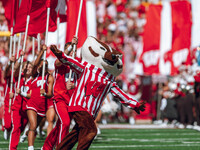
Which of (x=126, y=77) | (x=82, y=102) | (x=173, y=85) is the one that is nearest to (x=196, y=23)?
(x=173, y=85)

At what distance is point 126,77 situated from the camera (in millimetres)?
26016

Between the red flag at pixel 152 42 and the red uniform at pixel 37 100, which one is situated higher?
the red flag at pixel 152 42

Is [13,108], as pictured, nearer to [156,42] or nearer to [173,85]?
[173,85]

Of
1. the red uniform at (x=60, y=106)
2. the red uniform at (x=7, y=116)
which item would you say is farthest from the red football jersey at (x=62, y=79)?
the red uniform at (x=7, y=116)

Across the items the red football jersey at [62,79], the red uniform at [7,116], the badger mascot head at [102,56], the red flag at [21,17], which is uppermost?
the red flag at [21,17]

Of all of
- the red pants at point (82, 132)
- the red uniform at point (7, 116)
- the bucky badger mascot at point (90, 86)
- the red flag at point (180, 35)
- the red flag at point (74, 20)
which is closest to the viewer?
the red pants at point (82, 132)

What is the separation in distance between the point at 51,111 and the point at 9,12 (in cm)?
281

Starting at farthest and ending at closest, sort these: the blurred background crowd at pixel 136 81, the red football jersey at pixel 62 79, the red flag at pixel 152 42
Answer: the red flag at pixel 152 42, the blurred background crowd at pixel 136 81, the red football jersey at pixel 62 79

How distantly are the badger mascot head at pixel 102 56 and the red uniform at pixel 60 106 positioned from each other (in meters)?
1.62

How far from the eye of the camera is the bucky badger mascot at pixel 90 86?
25.7 ft

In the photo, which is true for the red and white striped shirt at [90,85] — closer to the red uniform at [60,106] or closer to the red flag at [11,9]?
the red uniform at [60,106]

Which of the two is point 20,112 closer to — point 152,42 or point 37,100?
point 37,100

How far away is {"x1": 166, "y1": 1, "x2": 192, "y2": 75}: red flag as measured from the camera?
22.8 meters

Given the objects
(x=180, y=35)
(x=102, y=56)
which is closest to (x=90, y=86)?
(x=102, y=56)
